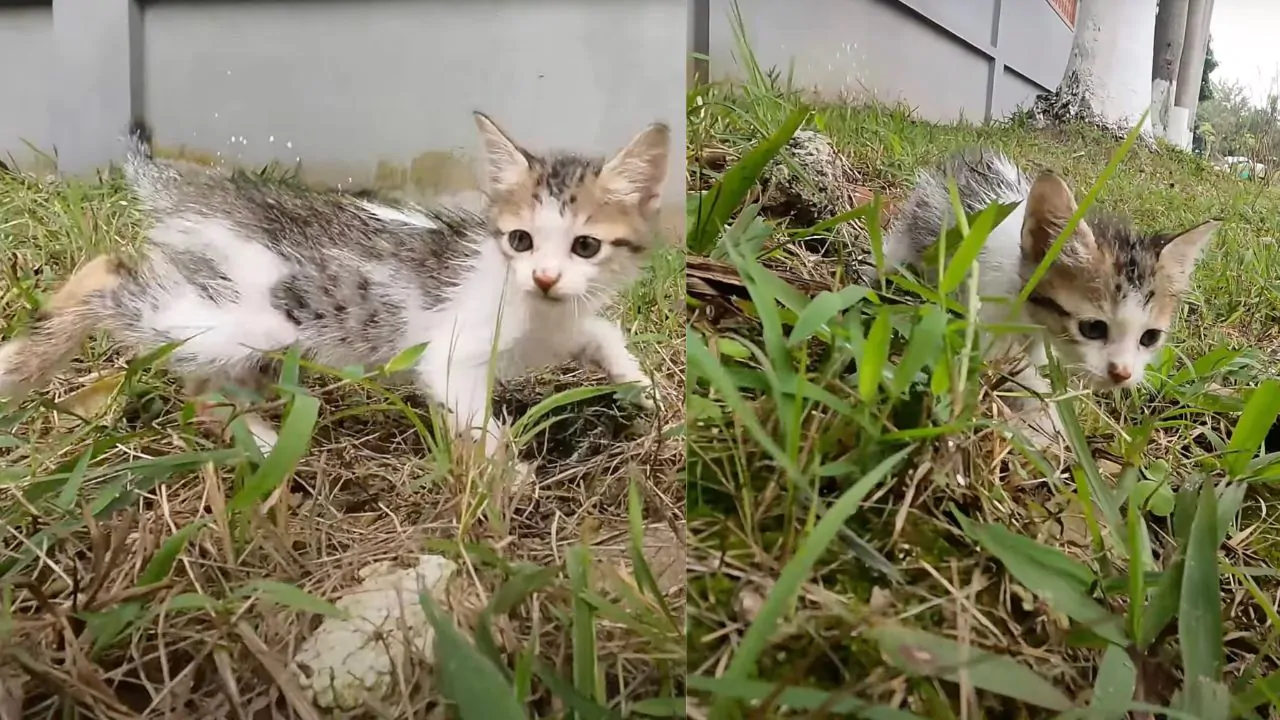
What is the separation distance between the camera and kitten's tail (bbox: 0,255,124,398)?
1.89ft

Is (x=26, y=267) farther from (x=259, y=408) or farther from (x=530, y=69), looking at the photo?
(x=530, y=69)

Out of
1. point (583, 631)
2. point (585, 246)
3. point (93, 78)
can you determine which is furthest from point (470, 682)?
point (93, 78)

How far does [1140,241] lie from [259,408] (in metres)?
0.67

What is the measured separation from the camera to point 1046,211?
1.78 ft

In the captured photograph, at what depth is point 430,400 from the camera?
21.7 inches

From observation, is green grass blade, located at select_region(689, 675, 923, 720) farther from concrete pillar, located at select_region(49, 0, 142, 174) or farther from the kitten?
concrete pillar, located at select_region(49, 0, 142, 174)

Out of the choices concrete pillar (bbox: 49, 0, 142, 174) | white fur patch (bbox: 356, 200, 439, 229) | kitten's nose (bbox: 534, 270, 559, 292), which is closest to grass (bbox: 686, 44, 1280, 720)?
kitten's nose (bbox: 534, 270, 559, 292)

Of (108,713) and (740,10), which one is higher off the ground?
(740,10)

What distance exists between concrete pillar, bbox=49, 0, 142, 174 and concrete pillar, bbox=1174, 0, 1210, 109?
806 mm

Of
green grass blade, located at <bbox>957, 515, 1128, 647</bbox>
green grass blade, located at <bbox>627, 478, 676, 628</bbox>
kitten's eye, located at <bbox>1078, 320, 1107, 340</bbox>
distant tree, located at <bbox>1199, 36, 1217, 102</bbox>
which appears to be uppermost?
distant tree, located at <bbox>1199, 36, 1217, 102</bbox>

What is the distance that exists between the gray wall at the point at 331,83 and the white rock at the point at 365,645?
0.29 meters

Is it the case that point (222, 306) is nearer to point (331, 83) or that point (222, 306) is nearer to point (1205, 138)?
point (331, 83)

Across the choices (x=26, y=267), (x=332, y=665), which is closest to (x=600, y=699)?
(x=332, y=665)

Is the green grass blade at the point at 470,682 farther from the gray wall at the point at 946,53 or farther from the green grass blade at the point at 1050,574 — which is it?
the gray wall at the point at 946,53
